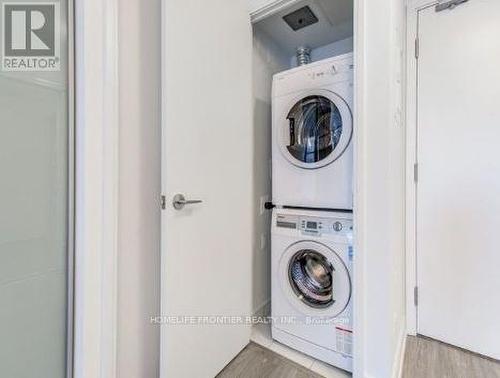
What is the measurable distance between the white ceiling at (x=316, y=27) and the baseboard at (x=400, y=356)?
2.13m

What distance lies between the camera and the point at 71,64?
95 cm

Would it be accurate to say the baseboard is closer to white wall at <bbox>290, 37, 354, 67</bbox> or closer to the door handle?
the door handle

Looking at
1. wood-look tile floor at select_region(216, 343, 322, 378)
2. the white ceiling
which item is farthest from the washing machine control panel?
the white ceiling

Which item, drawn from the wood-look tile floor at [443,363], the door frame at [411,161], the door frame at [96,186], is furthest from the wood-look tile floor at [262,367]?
the door frame at [411,161]

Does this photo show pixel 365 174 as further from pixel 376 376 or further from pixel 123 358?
pixel 123 358

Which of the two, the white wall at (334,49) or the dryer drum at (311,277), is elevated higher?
the white wall at (334,49)

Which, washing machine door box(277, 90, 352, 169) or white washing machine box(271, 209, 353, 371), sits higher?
washing machine door box(277, 90, 352, 169)

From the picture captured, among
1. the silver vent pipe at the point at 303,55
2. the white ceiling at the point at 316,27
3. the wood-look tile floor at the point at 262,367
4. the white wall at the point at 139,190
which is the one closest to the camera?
the white wall at the point at 139,190

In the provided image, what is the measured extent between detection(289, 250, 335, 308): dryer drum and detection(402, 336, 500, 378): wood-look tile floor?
0.58 metres

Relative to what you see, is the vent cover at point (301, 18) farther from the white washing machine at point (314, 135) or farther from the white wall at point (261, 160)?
the white washing machine at point (314, 135)

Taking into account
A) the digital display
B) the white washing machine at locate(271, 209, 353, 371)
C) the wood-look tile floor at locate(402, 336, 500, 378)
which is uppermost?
the digital display

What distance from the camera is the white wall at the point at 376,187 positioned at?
47.4 inches

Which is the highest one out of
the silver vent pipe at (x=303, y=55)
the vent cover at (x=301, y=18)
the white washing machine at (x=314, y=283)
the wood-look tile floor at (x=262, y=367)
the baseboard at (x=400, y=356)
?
the vent cover at (x=301, y=18)

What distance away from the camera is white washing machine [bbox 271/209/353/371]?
56.9 inches
